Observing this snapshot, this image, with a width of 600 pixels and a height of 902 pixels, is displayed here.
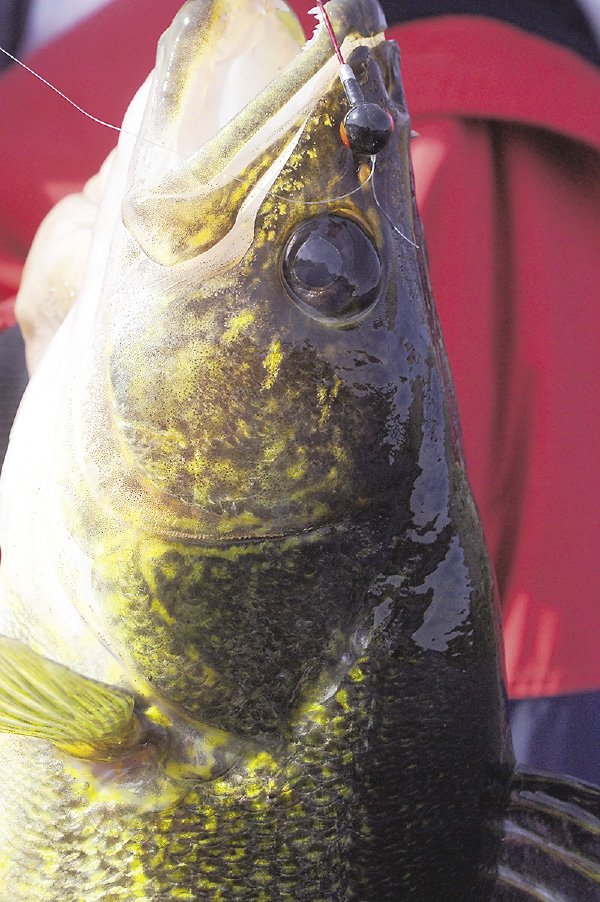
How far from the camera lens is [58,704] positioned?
107 centimetres

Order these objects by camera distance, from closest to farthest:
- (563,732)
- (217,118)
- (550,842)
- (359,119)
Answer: (359,119) < (217,118) < (550,842) < (563,732)

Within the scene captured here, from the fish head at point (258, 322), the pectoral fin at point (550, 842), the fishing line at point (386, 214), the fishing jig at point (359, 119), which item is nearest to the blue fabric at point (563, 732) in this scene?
the pectoral fin at point (550, 842)

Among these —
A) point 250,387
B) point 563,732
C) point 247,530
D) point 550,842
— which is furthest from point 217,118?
point 563,732

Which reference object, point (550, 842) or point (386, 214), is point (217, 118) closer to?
point (386, 214)

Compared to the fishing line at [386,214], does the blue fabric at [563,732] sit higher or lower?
lower

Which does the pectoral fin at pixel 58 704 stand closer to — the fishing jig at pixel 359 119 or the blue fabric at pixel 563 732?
the fishing jig at pixel 359 119

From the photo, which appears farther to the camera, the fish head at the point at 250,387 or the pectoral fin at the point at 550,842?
the pectoral fin at the point at 550,842

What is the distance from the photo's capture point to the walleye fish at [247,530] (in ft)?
3.59

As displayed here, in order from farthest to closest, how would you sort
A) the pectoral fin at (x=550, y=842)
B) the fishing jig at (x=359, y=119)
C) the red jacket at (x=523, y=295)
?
the red jacket at (x=523, y=295) < the pectoral fin at (x=550, y=842) < the fishing jig at (x=359, y=119)

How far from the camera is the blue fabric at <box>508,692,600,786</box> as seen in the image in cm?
218

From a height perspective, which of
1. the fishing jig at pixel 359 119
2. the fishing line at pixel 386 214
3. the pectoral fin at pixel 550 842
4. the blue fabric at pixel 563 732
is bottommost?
the pectoral fin at pixel 550 842

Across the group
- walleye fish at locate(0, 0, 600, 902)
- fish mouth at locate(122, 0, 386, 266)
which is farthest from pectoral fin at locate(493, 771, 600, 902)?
fish mouth at locate(122, 0, 386, 266)

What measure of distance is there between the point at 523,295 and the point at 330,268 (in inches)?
49.0

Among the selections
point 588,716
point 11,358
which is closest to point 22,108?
point 11,358
